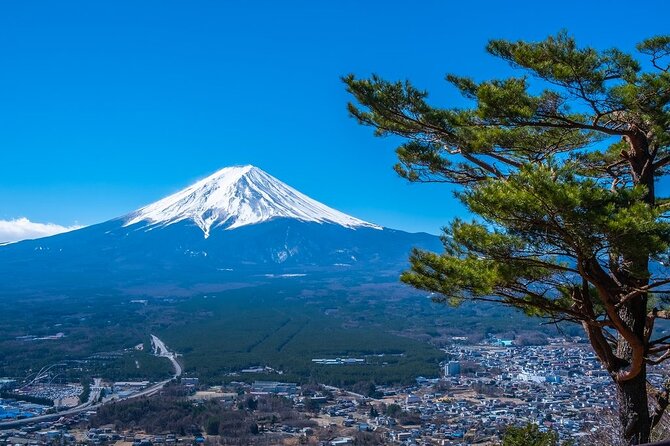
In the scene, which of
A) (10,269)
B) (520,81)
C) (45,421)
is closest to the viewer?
(520,81)

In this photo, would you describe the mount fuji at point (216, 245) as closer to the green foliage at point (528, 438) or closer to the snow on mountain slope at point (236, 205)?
the snow on mountain slope at point (236, 205)

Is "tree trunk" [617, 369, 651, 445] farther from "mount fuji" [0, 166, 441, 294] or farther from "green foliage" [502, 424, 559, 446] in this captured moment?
"mount fuji" [0, 166, 441, 294]

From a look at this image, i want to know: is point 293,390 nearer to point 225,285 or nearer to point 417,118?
point 417,118

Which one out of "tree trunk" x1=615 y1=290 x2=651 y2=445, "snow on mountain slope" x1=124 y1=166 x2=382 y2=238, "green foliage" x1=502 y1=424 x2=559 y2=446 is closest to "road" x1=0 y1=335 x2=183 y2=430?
"green foliage" x1=502 y1=424 x2=559 y2=446

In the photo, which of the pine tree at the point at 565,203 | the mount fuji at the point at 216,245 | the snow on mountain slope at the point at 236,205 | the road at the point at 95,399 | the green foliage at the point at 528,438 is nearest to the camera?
the pine tree at the point at 565,203

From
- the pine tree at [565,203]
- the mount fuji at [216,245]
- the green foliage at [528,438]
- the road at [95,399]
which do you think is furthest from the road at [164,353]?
the mount fuji at [216,245]

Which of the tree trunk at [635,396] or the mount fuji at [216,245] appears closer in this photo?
the tree trunk at [635,396]

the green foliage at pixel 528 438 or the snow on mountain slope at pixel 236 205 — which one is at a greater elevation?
the snow on mountain slope at pixel 236 205

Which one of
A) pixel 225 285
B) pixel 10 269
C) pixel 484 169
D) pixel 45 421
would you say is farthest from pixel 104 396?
pixel 10 269

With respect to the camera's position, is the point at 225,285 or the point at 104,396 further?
the point at 225,285
